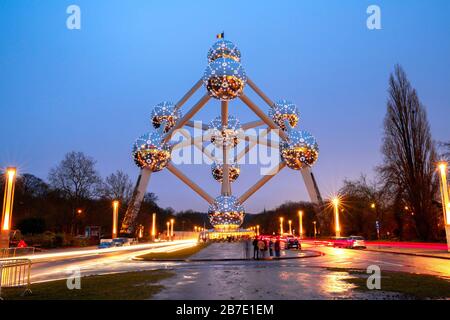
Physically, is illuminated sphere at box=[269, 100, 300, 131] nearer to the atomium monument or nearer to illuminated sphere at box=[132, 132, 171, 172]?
the atomium monument

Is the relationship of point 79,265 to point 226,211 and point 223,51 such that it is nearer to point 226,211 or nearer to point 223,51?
point 226,211

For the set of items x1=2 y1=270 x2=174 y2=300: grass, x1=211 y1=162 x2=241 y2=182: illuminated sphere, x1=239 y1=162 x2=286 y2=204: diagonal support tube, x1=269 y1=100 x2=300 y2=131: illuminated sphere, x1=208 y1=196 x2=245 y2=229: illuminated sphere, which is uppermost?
x1=269 y1=100 x2=300 y2=131: illuminated sphere

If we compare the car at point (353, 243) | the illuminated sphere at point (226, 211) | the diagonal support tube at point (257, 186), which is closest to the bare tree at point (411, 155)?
the car at point (353, 243)

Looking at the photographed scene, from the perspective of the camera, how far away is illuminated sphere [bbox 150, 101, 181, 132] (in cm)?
4422

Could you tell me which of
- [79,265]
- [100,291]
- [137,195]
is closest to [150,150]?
[137,195]

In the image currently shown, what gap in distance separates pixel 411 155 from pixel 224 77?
19.6m

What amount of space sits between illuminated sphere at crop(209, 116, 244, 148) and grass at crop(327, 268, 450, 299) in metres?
29.2

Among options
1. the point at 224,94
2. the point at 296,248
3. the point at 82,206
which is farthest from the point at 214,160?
the point at 82,206

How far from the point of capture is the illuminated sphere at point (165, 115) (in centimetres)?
4422

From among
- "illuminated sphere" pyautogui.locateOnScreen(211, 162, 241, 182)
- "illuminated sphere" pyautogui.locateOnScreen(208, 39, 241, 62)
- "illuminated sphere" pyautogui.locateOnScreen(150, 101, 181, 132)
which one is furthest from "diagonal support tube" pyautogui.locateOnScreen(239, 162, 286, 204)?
"illuminated sphere" pyautogui.locateOnScreen(208, 39, 241, 62)

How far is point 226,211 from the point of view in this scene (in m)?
38.5
